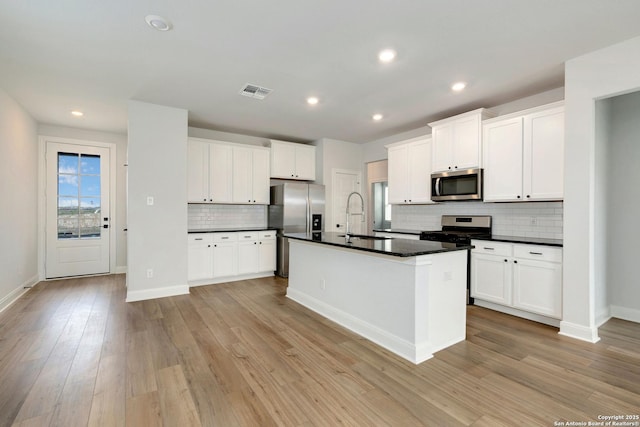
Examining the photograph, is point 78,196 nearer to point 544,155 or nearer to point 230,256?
point 230,256

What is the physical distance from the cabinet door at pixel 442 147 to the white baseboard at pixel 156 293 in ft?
13.5

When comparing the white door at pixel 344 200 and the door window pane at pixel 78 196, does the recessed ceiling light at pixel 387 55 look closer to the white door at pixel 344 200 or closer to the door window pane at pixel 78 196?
the white door at pixel 344 200

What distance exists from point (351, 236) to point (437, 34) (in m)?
2.14

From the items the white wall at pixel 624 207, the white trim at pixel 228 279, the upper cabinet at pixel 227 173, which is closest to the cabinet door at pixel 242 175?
the upper cabinet at pixel 227 173

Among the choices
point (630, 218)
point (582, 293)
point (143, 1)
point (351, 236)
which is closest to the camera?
point (143, 1)

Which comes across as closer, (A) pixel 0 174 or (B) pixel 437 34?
(B) pixel 437 34

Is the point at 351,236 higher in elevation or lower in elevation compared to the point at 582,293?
higher

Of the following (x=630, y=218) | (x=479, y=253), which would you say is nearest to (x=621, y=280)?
(x=630, y=218)

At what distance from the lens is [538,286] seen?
327 cm

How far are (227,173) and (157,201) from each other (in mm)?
1327

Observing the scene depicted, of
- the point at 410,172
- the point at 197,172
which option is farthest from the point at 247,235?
the point at 410,172

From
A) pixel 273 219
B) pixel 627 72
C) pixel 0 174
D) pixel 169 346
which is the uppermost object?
pixel 627 72

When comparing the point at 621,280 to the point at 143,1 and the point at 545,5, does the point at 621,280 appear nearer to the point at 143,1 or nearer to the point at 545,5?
the point at 545,5

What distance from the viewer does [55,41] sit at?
2.66 meters
